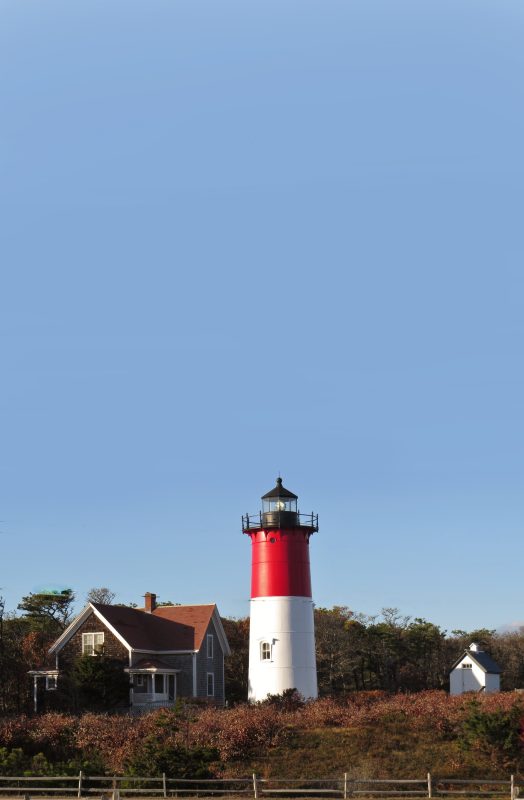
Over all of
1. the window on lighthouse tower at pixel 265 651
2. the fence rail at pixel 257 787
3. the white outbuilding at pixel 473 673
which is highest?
the window on lighthouse tower at pixel 265 651

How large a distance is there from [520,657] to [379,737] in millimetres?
36991

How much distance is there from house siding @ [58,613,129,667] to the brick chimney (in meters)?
5.14

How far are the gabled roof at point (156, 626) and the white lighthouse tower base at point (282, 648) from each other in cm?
435

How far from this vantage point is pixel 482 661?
64.4 metres

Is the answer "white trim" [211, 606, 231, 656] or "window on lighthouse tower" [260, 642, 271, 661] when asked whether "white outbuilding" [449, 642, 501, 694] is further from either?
"window on lighthouse tower" [260, 642, 271, 661]

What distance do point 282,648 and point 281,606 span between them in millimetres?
1759

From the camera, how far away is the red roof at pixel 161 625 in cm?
4972

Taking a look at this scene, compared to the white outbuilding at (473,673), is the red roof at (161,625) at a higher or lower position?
higher

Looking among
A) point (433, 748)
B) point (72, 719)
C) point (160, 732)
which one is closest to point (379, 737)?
point (433, 748)

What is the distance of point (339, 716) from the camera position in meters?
40.9

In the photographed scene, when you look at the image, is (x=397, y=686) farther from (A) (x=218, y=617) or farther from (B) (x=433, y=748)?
(B) (x=433, y=748)

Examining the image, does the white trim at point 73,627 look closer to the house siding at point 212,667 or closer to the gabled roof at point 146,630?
the gabled roof at point 146,630

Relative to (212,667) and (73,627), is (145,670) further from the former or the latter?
(212,667)

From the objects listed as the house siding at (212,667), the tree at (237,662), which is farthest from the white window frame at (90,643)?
the tree at (237,662)
